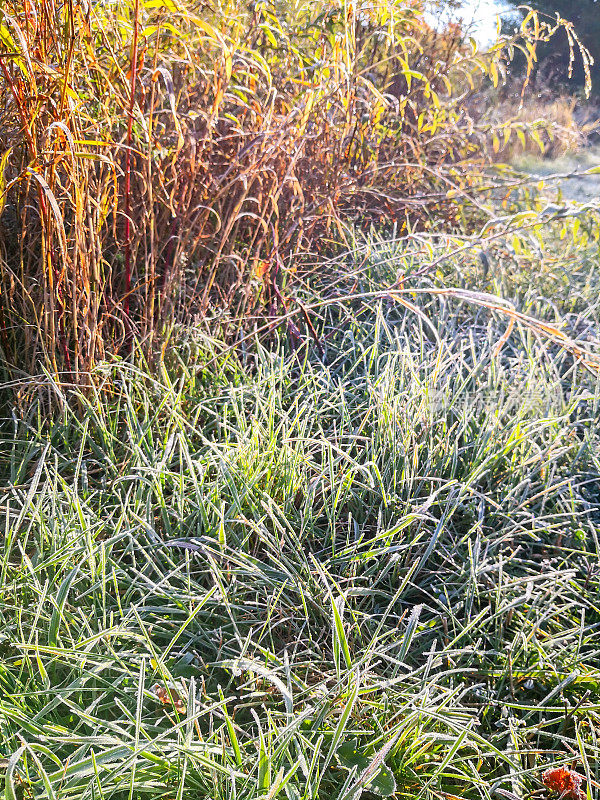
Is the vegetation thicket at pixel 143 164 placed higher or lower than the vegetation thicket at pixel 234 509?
higher

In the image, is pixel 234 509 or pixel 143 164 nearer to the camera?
pixel 234 509

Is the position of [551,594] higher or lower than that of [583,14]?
lower

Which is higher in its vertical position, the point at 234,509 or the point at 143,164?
the point at 143,164

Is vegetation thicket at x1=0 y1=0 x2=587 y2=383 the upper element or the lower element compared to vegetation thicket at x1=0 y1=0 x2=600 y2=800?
upper

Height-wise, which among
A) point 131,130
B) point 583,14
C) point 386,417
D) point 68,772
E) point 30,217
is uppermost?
point 583,14

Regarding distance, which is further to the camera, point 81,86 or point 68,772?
point 81,86

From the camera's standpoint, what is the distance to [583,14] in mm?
15414

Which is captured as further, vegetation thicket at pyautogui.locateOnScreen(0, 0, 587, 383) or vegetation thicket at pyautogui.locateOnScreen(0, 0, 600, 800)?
vegetation thicket at pyautogui.locateOnScreen(0, 0, 587, 383)

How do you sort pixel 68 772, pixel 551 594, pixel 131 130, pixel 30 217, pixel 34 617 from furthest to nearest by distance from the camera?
pixel 30 217
pixel 131 130
pixel 551 594
pixel 34 617
pixel 68 772

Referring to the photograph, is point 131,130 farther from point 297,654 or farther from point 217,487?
point 297,654

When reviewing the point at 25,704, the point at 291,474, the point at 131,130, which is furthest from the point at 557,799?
the point at 131,130

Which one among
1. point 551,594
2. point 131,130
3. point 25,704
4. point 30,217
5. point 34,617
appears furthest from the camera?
point 30,217

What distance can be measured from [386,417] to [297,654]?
23.6 inches

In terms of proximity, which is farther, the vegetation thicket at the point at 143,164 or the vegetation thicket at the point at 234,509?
the vegetation thicket at the point at 143,164
